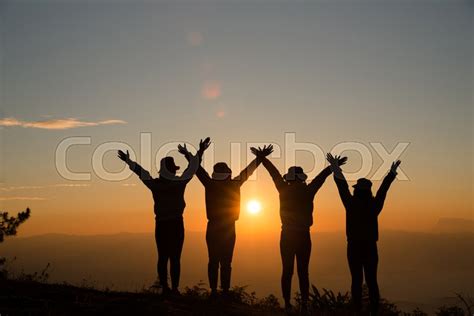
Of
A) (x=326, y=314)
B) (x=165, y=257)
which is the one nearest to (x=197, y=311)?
(x=165, y=257)

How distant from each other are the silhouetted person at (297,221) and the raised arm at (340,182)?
0.16 meters

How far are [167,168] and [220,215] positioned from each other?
1533 mm

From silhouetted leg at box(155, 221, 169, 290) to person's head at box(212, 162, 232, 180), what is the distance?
5.02ft

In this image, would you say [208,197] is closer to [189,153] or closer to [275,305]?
[189,153]

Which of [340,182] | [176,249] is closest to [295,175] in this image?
[340,182]

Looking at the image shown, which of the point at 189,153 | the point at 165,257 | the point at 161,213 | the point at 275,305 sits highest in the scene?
the point at 189,153

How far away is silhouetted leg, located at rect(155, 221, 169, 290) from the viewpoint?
12539 mm

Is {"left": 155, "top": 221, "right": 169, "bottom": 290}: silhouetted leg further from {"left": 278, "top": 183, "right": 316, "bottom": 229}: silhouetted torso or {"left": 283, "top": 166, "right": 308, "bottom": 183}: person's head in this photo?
{"left": 283, "top": 166, "right": 308, "bottom": 183}: person's head

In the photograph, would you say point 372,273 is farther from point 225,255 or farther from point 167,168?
point 167,168

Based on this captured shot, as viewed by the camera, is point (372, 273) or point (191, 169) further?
point (191, 169)

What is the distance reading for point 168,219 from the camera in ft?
41.2

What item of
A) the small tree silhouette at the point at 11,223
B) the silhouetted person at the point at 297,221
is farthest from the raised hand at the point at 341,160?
the small tree silhouette at the point at 11,223

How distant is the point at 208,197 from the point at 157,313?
3.12 meters

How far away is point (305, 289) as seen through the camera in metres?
12.6
